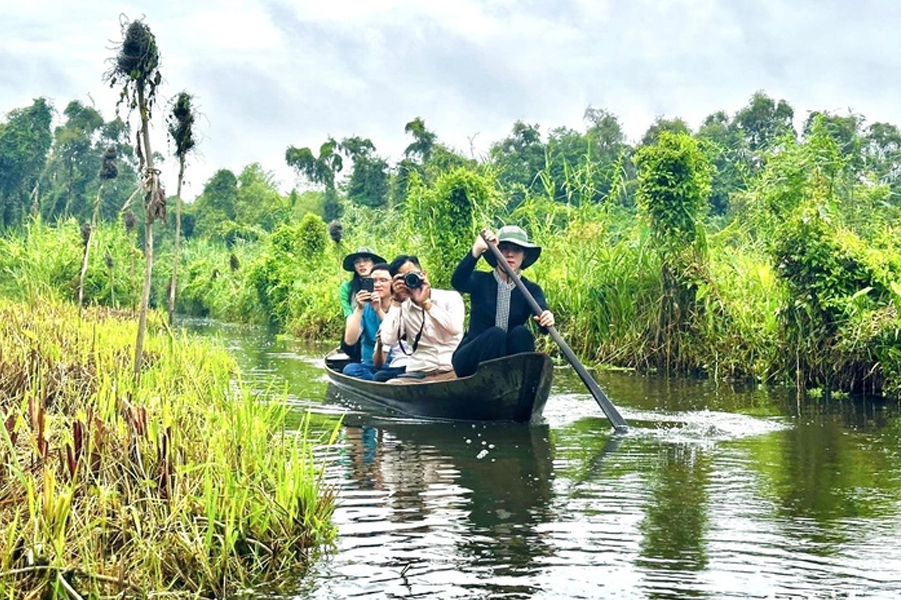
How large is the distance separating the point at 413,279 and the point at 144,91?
2.48 meters

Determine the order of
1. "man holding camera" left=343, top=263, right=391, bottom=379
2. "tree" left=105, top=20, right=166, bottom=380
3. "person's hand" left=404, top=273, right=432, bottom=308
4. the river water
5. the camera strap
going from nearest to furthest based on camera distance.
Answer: the river water, "tree" left=105, top=20, right=166, bottom=380, "person's hand" left=404, top=273, right=432, bottom=308, the camera strap, "man holding camera" left=343, top=263, right=391, bottom=379

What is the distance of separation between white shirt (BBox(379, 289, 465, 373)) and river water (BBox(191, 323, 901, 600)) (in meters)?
0.58

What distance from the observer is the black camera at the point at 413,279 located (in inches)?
310

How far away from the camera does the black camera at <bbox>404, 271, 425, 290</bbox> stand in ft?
25.8

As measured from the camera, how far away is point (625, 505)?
17.8 feet

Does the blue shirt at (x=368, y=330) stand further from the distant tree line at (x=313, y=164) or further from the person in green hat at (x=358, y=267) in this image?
the distant tree line at (x=313, y=164)

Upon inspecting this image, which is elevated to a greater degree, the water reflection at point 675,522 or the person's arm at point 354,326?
the person's arm at point 354,326

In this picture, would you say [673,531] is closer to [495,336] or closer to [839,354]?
[495,336]

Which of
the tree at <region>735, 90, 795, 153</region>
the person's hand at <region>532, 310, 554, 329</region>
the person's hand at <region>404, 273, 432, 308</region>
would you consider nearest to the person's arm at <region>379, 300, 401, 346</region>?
the person's hand at <region>404, 273, 432, 308</region>

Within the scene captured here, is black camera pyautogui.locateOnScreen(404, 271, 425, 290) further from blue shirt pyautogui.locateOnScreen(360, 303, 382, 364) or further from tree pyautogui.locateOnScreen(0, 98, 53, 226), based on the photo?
tree pyautogui.locateOnScreen(0, 98, 53, 226)

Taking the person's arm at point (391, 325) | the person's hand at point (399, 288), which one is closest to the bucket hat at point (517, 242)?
the person's hand at point (399, 288)

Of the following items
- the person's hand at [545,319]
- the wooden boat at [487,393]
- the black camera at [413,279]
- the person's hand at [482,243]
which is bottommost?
the wooden boat at [487,393]

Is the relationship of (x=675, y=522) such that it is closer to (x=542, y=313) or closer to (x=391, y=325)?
(x=542, y=313)

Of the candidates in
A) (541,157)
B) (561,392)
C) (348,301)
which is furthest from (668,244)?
(541,157)
